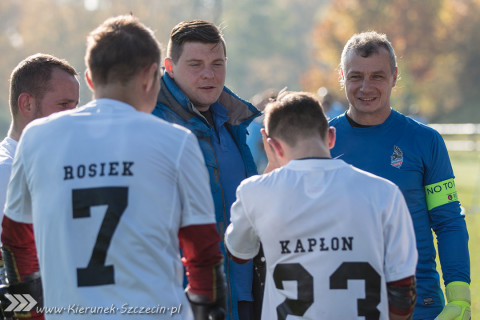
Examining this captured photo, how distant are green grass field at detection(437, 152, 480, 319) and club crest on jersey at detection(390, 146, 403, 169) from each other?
3775 millimetres

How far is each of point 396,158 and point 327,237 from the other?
1359 mm

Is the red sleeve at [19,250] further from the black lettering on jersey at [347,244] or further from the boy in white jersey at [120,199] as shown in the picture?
the black lettering on jersey at [347,244]

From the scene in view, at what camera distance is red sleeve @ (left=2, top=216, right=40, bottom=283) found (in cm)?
296

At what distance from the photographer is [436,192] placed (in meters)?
3.99

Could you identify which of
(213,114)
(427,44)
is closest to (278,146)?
(213,114)

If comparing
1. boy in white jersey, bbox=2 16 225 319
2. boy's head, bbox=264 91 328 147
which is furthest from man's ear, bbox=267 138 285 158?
boy in white jersey, bbox=2 16 225 319

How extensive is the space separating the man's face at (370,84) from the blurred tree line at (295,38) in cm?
2841

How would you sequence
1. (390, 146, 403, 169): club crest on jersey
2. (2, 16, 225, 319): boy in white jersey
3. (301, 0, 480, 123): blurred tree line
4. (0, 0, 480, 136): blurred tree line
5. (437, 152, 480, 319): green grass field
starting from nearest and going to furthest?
(2, 16, 225, 319): boy in white jersey, (390, 146, 403, 169): club crest on jersey, (437, 152, 480, 319): green grass field, (301, 0, 480, 123): blurred tree line, (0, 0, 480, 136): blurred tree line

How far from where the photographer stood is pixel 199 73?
4.11 m

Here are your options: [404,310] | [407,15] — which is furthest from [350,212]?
[407,15]

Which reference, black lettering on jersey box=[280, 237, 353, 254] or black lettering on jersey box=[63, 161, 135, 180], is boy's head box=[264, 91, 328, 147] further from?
black lettering on jersey box=[63, 161, 135, 180]

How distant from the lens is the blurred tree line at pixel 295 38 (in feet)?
142

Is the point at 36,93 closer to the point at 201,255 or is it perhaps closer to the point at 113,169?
the point at 113,169

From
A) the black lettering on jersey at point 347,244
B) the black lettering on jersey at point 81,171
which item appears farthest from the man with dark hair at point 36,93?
the black lettering on jersey at point 347,244
